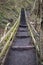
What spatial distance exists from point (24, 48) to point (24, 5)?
2056cm

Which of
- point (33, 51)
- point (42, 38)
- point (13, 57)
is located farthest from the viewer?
point (33, 51)

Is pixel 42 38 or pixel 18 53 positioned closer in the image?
pixel 42 38

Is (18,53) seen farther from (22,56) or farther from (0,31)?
(0,31)

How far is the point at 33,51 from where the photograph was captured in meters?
6.85

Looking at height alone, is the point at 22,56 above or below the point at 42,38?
below

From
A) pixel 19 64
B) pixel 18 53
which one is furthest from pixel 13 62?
pixel 18 53

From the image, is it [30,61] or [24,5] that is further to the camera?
[24,5]

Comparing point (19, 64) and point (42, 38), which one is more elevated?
point (42, 38)

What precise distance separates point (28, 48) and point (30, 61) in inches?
46.8

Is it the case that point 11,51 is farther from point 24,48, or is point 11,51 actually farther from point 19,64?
point 19,64

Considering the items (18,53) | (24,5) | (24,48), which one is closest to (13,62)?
(18,53)

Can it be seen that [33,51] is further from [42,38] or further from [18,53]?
[42,38]

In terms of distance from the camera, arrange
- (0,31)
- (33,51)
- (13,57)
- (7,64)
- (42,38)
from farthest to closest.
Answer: (0,31) → (33,51) → (13,57) → (7,64) → (42,38)

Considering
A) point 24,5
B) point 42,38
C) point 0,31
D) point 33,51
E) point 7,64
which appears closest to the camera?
point 42,38
